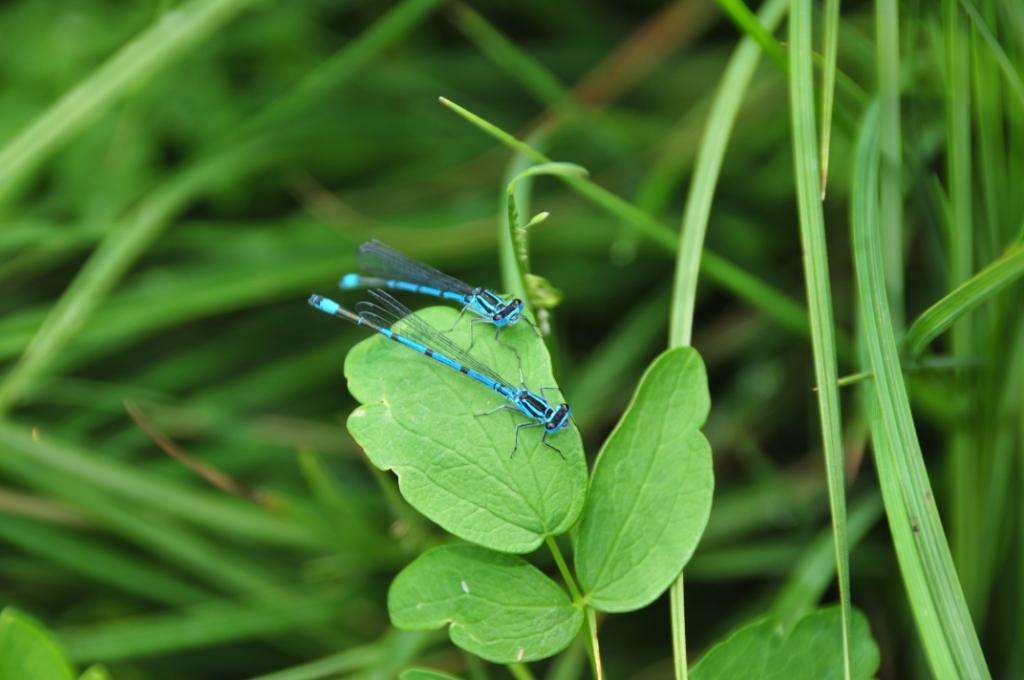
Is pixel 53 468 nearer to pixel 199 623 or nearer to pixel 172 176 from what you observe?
pixel 199 623

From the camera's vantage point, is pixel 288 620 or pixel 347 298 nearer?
pixel 288 620

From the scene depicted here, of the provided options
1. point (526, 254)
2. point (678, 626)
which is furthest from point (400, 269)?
point (678, 626)

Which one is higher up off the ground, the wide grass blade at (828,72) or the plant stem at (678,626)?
the wide grass blade at (828,72)

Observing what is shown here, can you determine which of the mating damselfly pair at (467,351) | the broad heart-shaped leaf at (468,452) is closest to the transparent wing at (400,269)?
the mating damselfly pair at (467,351)

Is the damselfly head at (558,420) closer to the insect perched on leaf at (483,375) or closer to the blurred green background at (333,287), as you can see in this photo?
the insect perched on leaf at (483,375)

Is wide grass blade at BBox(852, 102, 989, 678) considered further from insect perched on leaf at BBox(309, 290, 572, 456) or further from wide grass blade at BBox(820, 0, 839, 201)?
insect perched on leaf at BBox(309, 290, 572, 456)

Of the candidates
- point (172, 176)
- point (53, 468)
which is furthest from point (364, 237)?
point (53, 468)
